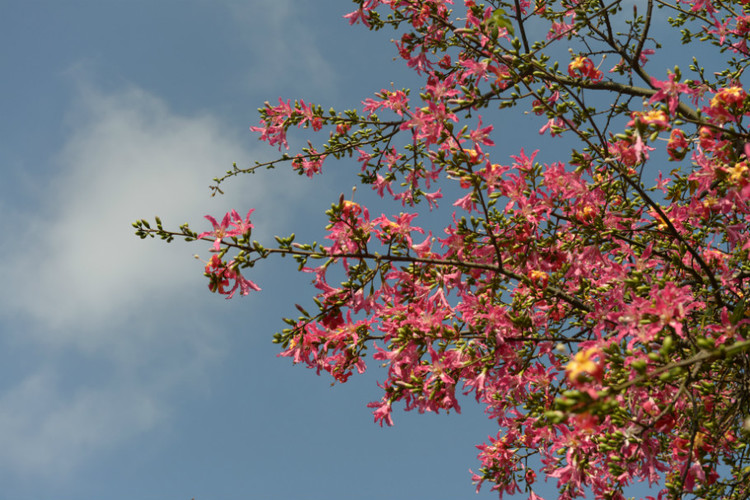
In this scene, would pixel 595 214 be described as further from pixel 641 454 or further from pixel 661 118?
pixel 641 454

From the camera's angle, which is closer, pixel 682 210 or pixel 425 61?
pixel 682 210

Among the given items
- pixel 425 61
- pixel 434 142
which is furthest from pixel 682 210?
pixel 425 61

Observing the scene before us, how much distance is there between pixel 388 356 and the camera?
11.3 feet

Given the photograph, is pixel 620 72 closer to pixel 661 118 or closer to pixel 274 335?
pixel 661 118

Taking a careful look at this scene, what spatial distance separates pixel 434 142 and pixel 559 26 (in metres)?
3.14

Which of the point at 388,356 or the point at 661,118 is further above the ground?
the point at 661,118

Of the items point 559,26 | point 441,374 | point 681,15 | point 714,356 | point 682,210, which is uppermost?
point 681,15

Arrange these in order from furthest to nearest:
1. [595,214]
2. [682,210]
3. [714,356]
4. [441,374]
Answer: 1. [682,210]
2. [595,214]
3. [441,374]
4. [714,356]

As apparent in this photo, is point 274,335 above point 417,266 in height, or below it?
below

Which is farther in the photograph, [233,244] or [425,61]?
[425,61]

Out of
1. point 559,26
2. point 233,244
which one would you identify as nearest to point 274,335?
point 233,244

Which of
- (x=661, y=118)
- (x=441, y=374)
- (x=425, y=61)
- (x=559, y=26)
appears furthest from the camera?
(x=559, y=26)

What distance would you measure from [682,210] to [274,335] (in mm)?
3084

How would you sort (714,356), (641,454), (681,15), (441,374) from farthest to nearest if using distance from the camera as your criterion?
(681,15) < (441,374) < (641,454) < (714,356)
